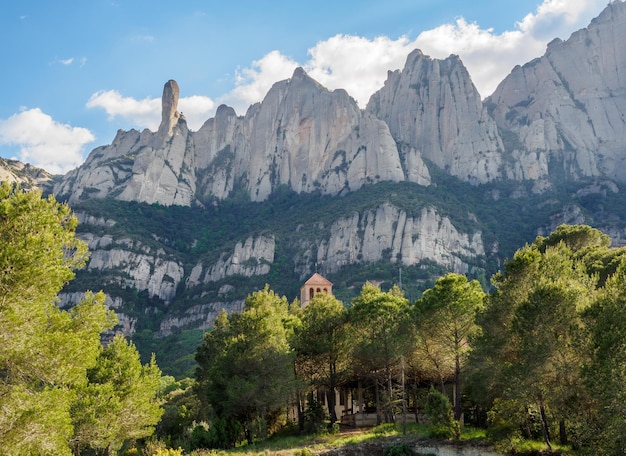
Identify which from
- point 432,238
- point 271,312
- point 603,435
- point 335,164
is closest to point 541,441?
point 603,435

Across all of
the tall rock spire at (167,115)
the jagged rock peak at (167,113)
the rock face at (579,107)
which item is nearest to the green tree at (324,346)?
the rock face at (579,107)

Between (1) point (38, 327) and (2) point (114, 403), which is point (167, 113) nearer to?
(2) point (114, 403)

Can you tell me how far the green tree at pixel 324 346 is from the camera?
37.5 meters

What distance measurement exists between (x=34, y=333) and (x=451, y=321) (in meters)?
24.7

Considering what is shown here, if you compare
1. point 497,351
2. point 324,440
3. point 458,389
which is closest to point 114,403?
point 324,440

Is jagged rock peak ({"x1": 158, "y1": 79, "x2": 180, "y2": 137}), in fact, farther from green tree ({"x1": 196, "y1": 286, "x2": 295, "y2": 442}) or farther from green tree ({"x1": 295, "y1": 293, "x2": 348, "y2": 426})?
green tree ({"x1": 196, "y1": 286, "x2": 295, "y2": 442})

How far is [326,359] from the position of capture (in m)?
38.2

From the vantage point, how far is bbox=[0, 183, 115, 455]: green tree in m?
14.5

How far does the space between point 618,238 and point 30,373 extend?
438ft

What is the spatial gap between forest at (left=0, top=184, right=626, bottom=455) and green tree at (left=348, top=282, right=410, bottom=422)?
111 mm

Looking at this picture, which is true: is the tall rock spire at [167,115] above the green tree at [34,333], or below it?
above

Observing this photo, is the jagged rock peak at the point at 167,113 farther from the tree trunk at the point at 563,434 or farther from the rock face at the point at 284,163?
the tree trunk at the point at 563,434

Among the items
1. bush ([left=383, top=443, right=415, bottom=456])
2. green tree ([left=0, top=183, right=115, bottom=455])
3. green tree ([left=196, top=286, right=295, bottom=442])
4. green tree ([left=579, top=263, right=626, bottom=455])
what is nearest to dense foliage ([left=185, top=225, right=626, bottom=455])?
green tree ([left=579, top=263, right=626, bottom=455])

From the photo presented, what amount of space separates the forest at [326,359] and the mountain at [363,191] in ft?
213
